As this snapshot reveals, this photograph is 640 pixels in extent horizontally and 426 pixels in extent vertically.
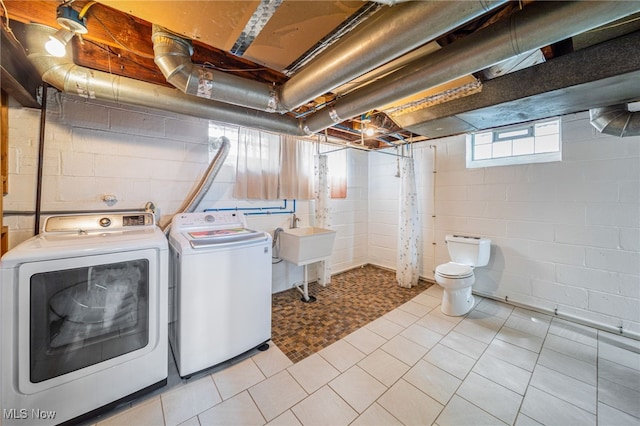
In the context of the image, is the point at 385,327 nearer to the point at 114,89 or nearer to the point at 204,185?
the point at 204,185

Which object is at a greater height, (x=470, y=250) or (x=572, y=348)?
(x=470, y=250)

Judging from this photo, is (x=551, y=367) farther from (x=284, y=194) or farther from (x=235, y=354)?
(x=284, y=194)

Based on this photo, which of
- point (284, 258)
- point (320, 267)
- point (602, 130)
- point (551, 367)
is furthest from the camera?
point (320, 267)


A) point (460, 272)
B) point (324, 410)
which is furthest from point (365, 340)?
point (460, 272)

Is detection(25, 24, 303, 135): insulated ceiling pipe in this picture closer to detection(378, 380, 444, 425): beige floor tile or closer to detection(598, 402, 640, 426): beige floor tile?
detection(378, 380, 444, 425): beige floor tile

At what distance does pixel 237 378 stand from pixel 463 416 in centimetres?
155

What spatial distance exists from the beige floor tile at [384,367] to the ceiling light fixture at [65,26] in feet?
9.26

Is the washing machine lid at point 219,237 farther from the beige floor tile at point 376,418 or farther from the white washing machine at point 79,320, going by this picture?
the beige floor tile at point 376,418

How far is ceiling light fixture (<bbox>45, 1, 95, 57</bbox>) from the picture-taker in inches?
45.8

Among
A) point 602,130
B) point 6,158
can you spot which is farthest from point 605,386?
point 6,158

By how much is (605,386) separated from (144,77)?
168 inches

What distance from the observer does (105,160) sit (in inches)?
78.9

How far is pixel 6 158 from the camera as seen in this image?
167cm

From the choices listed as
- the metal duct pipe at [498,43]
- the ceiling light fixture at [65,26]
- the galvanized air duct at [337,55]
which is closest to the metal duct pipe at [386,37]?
the galvanized air duct at [337,55]
